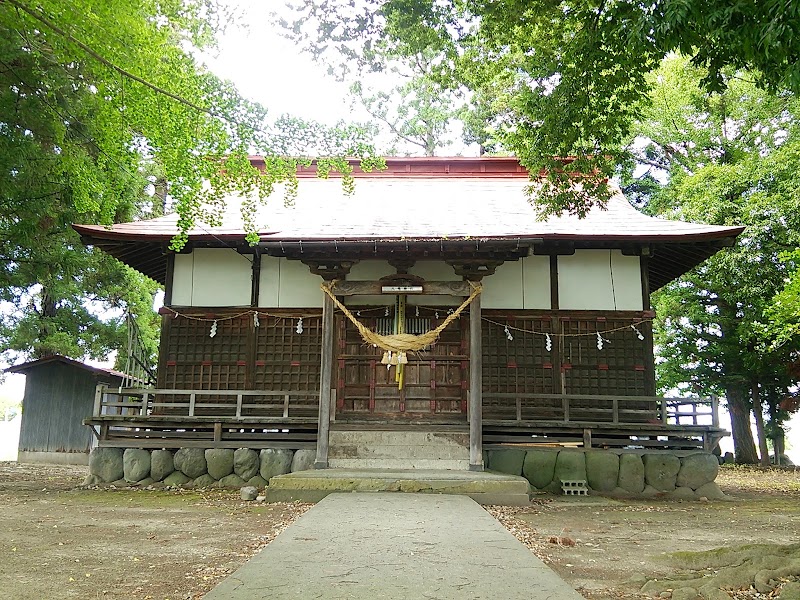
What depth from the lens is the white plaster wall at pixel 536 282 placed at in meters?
11.7

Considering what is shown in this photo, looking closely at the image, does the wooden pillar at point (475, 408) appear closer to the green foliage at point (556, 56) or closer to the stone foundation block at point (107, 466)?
the green foliage at point (556, 56)

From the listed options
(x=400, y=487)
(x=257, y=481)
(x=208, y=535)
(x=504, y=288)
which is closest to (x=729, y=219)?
(x=504, y=288)

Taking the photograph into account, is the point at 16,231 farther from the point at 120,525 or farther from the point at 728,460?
the point at 728,460

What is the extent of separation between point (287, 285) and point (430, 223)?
3171 mm

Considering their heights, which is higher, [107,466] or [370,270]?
[370,270]

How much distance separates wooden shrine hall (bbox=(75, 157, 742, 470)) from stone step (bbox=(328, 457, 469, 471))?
1.16ft

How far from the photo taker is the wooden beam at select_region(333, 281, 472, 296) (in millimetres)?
10094

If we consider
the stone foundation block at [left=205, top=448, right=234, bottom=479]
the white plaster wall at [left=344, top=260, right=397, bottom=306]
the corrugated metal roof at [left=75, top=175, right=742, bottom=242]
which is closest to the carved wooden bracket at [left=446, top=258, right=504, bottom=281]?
the corrugated metal roof at [left=75, top=175, right=742, bottom=242]

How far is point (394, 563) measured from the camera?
13.9 feet

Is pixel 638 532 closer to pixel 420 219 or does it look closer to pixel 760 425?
pixel 420 219

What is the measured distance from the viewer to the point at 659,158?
22.5 metres

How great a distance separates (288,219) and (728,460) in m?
15.9

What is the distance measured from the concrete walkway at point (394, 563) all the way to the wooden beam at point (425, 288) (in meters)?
4.47

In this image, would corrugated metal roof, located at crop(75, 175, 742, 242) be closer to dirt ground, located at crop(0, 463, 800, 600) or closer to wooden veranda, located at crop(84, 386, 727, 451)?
wooden veranda, located at crop(84, 386, 727, 451)
